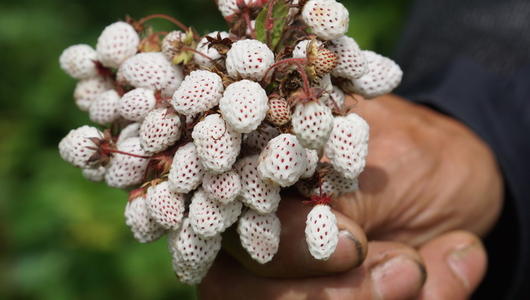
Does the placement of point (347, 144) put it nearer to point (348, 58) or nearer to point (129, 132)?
point (348, 58)

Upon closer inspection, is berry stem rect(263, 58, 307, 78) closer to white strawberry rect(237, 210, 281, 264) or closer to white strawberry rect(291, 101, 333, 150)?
white strawberry rect(291, 101, 333, 150)

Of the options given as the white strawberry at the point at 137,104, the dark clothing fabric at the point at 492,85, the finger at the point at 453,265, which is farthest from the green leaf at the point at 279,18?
the dark clothing fabric at the point at 492,85

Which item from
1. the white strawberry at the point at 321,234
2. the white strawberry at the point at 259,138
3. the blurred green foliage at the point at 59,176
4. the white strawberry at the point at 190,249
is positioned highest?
the white strawberry at the point at 259,138

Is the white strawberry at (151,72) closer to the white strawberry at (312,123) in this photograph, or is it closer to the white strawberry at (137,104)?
the white strawberry at (137,104)

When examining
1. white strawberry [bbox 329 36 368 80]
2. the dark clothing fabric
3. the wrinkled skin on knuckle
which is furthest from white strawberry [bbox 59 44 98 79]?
the dark clothing fabric

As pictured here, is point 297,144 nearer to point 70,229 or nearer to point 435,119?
point 435,119

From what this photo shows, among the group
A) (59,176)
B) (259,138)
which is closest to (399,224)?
(259,138)
